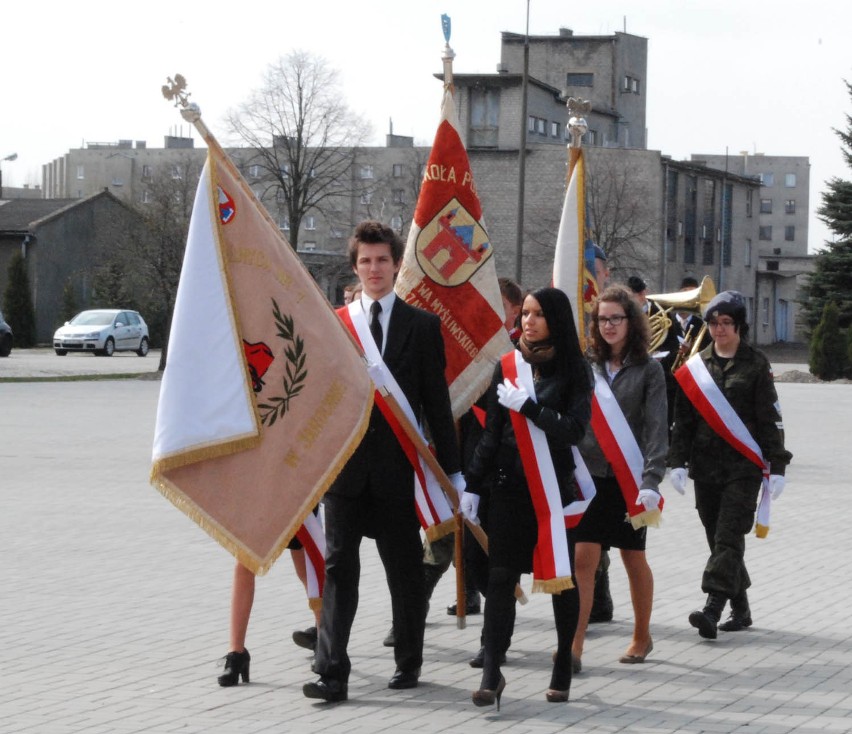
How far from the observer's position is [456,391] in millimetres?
7906

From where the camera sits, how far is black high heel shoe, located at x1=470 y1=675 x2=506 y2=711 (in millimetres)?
6188

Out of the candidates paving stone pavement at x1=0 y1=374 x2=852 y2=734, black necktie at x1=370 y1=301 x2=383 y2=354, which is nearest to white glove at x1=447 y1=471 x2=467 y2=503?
black necktie at x1=370 y1=301 x2=383 y2=354

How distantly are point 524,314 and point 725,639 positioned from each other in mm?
2393

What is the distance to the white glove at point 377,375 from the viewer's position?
661cm

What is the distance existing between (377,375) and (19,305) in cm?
5764

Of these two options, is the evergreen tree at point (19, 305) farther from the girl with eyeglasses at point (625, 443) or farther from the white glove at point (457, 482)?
the white glove at point (457, 482)

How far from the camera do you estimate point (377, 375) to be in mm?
6625

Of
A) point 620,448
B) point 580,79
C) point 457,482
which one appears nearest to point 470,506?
point 457,482

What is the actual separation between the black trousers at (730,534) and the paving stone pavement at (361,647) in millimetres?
290

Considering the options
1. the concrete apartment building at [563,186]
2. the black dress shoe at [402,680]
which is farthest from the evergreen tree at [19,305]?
the black dress shoe at [402,680]

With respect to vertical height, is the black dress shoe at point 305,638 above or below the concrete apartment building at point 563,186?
below

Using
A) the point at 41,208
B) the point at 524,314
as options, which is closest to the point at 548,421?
the point at 524,314

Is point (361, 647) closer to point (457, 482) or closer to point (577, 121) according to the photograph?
point (457, 482)

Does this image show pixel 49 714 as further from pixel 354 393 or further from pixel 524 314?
pixel 524 314
